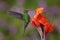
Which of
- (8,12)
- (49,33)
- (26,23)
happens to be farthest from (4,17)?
(49,33)

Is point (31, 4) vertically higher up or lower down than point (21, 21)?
higher up

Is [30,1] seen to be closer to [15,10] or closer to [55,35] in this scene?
[15,10]

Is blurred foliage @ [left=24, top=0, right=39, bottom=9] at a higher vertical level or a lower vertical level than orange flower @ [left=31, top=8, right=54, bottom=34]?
higher

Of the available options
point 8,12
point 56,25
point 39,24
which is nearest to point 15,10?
point 8,12

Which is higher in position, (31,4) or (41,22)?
(31,4)

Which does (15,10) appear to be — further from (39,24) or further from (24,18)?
(39,24)

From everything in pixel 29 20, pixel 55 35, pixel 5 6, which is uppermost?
pixel 5 6

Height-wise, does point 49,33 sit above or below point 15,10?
below

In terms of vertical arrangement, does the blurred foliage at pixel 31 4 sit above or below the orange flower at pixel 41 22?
above
